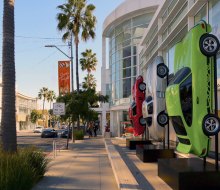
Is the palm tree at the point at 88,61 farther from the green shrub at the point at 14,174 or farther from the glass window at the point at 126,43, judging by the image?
the green shrub at the point at 14,174

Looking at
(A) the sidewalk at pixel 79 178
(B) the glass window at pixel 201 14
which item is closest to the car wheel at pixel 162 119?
(A) the sidewalk at pixel 79 178

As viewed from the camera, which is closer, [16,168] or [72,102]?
[16,168]

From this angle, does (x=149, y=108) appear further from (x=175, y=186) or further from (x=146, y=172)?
(x=175, y=186)

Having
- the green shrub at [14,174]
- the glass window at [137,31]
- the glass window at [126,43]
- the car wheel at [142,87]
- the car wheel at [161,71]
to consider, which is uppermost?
the glass window at [137,31]

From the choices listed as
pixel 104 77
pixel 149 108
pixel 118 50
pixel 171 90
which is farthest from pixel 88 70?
pixel 171 90

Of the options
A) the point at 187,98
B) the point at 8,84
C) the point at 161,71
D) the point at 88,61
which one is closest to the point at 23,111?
the point at 88,61

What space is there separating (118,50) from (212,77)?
1411 inches

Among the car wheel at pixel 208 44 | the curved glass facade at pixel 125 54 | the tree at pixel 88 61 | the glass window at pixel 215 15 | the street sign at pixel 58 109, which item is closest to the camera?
the car wheel at pixel 208 44

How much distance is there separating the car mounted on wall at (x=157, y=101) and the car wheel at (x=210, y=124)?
5.16 meters

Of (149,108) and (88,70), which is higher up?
(88,70)

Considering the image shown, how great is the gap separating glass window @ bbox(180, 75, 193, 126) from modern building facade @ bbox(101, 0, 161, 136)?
30.0m

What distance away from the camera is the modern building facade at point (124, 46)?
3962cm

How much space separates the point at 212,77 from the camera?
8.85m

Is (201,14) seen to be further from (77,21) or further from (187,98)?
(77,21)
